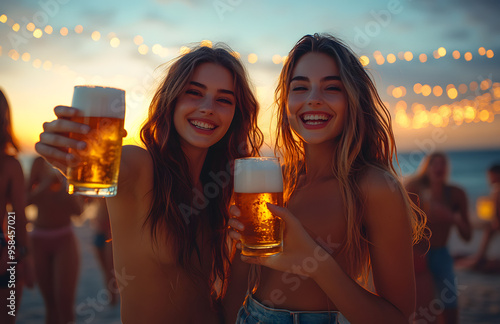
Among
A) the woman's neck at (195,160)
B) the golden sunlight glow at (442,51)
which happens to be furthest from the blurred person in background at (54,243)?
the golden sunlight glow at (442,51)

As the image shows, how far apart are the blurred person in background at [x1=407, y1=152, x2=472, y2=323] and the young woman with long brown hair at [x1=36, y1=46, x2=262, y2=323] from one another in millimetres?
2713

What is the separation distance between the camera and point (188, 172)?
6.98 ft

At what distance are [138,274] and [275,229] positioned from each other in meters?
0.77

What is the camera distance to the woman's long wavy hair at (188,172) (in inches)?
74.2

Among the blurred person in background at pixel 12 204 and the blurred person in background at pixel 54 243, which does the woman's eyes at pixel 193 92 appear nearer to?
the blurred person in background at pixel 12 204

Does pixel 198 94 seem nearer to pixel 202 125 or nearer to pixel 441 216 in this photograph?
pixel 202 125

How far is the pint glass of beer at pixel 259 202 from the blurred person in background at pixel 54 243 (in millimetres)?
3268

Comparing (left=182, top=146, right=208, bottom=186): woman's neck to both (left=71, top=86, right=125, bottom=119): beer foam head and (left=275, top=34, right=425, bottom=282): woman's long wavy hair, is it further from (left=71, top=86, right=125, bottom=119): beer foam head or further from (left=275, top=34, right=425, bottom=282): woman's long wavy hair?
(left=71, top=86, right=125, bottom=119): beer foam head

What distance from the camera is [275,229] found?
1.50m

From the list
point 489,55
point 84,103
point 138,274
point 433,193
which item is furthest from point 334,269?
point 489,55

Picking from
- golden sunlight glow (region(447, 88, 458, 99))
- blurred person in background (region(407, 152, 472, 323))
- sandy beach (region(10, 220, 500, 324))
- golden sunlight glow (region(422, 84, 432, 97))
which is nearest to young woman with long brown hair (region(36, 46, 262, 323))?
blurred person in background (region(407, 152, 472, 323))

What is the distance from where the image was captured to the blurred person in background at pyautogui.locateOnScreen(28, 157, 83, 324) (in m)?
3.95

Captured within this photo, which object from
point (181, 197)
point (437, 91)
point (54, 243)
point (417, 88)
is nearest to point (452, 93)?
point (437, 91)

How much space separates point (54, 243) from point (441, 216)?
14.2 feet
